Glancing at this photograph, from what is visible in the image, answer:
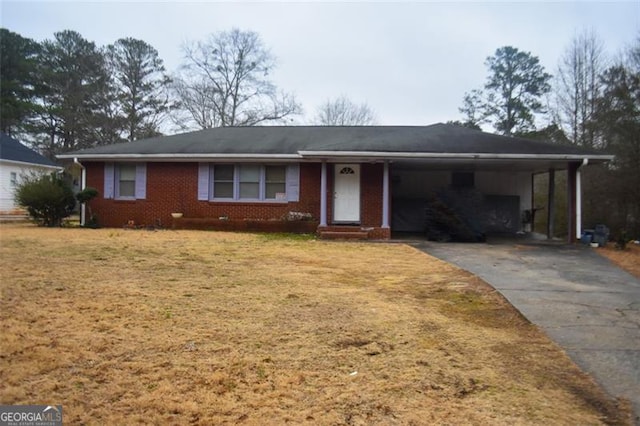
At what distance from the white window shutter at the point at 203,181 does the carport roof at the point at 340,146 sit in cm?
53

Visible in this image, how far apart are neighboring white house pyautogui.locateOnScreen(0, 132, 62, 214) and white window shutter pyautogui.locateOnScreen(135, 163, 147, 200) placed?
398 inches

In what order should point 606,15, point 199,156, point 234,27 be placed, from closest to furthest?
point 606,15, point 199,156, point 234,27

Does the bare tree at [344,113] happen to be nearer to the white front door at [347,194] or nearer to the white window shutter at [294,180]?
the white window shutter at [294,180]

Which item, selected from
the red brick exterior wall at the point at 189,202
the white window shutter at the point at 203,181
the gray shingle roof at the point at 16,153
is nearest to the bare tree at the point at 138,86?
the gray shingle roof at the point at 16,153

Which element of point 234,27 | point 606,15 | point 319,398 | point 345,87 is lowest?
point 319,398

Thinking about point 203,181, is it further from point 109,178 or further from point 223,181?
point 109,178

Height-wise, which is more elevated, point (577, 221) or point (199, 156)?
point (199, 156)

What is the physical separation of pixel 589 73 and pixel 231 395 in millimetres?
24057

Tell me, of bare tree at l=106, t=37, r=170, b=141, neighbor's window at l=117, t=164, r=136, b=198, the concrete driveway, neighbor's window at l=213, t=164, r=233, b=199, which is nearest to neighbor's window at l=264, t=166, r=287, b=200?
neighbor's window at l=213, t=164, r=233, b=199

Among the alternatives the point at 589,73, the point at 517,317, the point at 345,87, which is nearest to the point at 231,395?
the point at 517,317

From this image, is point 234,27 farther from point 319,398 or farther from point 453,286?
point 319,398

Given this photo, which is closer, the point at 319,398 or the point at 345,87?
the point at 319,398

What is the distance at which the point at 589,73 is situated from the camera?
826 inches

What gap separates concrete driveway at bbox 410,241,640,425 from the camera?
337 cm
